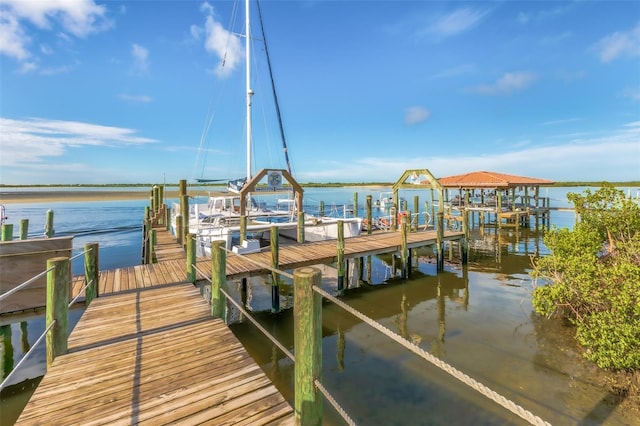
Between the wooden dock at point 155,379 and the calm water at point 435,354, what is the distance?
104 inches

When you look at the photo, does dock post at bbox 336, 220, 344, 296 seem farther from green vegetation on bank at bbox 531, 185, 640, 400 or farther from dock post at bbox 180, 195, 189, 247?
dock post at bbox 180, 195, 189, 247

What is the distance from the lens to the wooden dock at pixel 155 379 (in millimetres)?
2965

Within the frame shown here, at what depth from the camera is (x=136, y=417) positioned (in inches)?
115

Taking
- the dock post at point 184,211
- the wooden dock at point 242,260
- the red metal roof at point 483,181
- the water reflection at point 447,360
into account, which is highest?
the red metal roof at point 483,181

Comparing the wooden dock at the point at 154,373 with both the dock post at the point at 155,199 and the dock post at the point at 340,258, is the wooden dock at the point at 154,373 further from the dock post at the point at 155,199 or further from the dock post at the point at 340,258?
the dock post at the point at 155,199

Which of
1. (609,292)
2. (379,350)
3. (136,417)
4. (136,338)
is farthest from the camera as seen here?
(379,350)

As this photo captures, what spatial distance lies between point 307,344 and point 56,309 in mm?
3524

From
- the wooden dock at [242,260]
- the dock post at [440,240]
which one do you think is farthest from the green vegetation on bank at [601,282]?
the wooden dock at [242,260]

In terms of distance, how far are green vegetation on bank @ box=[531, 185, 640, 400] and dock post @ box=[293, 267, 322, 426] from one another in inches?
245

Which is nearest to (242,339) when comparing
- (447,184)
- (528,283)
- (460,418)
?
(460,418)

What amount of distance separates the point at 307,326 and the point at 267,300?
942 cm

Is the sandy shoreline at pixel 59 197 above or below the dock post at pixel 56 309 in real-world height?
above

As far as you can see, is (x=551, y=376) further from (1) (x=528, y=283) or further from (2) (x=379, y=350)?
(1) (x=528, y=283)

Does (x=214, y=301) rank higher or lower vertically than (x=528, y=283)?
higher
